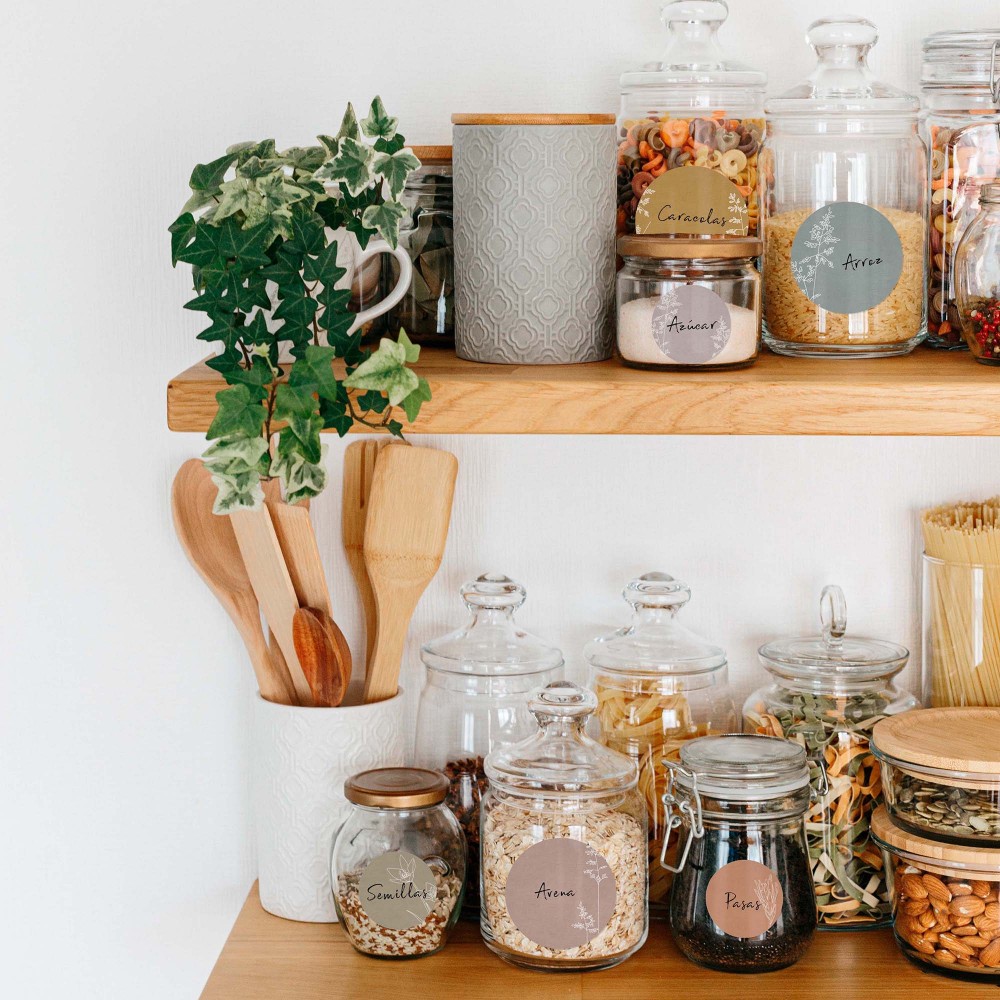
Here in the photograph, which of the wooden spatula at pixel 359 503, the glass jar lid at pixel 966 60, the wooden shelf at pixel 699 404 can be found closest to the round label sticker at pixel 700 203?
the wooden shelf at pixel 699 404

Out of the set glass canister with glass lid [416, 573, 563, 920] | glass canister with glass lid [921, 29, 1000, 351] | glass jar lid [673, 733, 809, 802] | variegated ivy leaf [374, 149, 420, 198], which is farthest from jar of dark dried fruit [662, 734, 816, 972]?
variegated ivy leaf [374, 149, 420, 198]

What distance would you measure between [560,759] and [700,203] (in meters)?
0.42

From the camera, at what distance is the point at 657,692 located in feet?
3.28

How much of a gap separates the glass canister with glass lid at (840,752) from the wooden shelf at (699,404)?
0.26 meters

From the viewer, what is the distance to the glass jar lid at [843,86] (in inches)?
35.7

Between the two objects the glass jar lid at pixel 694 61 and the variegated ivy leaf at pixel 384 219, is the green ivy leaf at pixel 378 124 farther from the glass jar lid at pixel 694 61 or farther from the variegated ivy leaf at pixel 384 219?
the glass jar lid at pixel 694 61

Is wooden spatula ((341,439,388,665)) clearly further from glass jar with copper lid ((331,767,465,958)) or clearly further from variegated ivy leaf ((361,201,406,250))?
variegated ivy leaf ((361,201,406,250))

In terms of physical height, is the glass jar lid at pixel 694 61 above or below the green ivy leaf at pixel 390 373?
above

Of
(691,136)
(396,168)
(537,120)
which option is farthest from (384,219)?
(691,136)

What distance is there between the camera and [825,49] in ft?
3.03

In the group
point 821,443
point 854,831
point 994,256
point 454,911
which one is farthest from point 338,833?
point 994,256

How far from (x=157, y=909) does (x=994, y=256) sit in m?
0.92

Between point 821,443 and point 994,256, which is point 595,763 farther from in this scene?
point 994,256

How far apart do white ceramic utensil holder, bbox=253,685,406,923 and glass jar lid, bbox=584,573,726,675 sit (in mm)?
185
